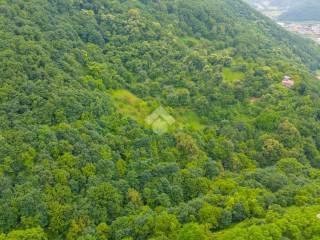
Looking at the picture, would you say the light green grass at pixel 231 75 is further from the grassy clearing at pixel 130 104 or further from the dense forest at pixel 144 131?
the grassy clearing at pixel 130 104

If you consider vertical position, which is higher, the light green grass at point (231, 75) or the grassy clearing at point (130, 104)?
the light green grass at point (231, 75)

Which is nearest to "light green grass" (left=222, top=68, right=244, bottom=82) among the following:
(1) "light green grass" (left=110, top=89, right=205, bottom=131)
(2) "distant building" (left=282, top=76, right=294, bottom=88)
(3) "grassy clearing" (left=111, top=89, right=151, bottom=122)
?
(2) "distant building" (left=282, top=76, right=294, bottom=88)

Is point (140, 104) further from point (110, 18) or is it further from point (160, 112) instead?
point (110, 18)

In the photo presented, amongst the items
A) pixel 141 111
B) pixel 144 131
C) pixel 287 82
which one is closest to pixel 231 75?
pixel 287 82

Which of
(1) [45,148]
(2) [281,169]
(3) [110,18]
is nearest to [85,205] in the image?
(1) [45,148]

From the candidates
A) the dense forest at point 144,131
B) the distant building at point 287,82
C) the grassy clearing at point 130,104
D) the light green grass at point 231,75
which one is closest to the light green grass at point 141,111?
the grassy clearing at point 130,104

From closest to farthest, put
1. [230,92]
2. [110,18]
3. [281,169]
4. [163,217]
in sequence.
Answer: [163,217] → [281,169] → [230,92] → [110,18]
